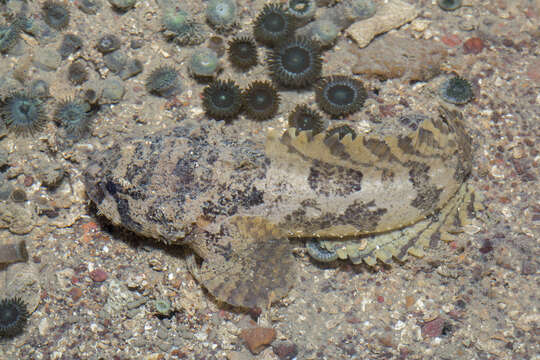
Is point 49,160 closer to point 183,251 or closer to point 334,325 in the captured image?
point 183,251

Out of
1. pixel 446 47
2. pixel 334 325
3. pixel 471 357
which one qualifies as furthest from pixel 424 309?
pixel 446 47

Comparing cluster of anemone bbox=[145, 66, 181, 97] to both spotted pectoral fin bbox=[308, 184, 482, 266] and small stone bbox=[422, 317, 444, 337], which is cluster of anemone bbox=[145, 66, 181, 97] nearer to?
spotted pectoral fin bbox=[308, 184, 482, 266]

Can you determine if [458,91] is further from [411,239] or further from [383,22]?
[411,239]

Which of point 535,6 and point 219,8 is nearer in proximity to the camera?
point 219,8

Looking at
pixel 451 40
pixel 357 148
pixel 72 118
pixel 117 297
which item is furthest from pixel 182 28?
pixel 451 40

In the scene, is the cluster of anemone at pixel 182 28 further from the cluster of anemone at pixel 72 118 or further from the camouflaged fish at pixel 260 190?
the camouflaged fish at pixel 260 190

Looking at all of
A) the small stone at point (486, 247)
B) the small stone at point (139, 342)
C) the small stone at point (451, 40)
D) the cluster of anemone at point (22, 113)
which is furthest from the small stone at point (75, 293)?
the small stone at point (451, 40)
